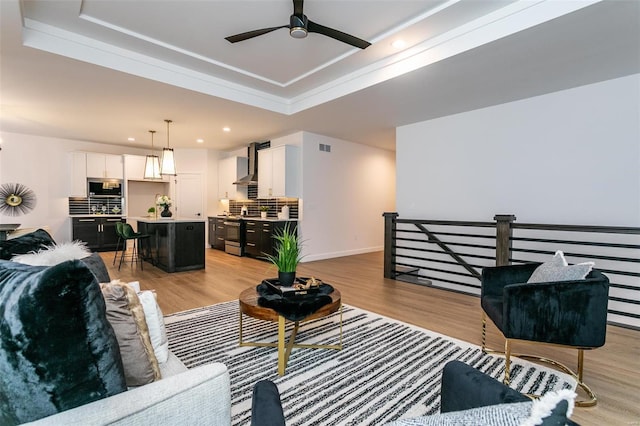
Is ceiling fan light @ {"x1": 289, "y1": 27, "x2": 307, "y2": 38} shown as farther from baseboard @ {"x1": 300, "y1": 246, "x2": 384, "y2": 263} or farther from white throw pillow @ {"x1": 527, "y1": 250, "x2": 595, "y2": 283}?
baseboard @ {"x1": 300, "y1": 246, "x2": 384, "y2": 263}

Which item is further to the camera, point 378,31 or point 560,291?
point 378,31

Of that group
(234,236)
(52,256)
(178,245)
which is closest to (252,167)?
(234,236)

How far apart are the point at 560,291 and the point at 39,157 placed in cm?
991

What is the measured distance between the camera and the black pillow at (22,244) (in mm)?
1582

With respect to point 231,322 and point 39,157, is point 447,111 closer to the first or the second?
point 231,322

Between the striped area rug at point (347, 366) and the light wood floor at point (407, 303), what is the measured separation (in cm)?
25

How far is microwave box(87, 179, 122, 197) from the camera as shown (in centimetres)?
786

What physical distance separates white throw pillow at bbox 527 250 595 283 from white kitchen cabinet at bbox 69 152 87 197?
924 centimetres

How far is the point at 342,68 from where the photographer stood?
4.09 meters

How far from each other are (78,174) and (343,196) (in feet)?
21.3

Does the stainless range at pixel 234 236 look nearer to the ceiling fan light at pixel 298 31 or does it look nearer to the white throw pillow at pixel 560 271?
the ceiling fan light at pixel 298 31

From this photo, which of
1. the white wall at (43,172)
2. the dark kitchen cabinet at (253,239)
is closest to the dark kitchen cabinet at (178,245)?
the dark kitchen cabinet at (253,239)

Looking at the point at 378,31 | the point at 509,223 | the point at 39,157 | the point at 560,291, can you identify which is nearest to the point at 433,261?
the point at 509,223

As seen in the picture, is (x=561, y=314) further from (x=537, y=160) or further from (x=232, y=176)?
(x=232, y=176)
